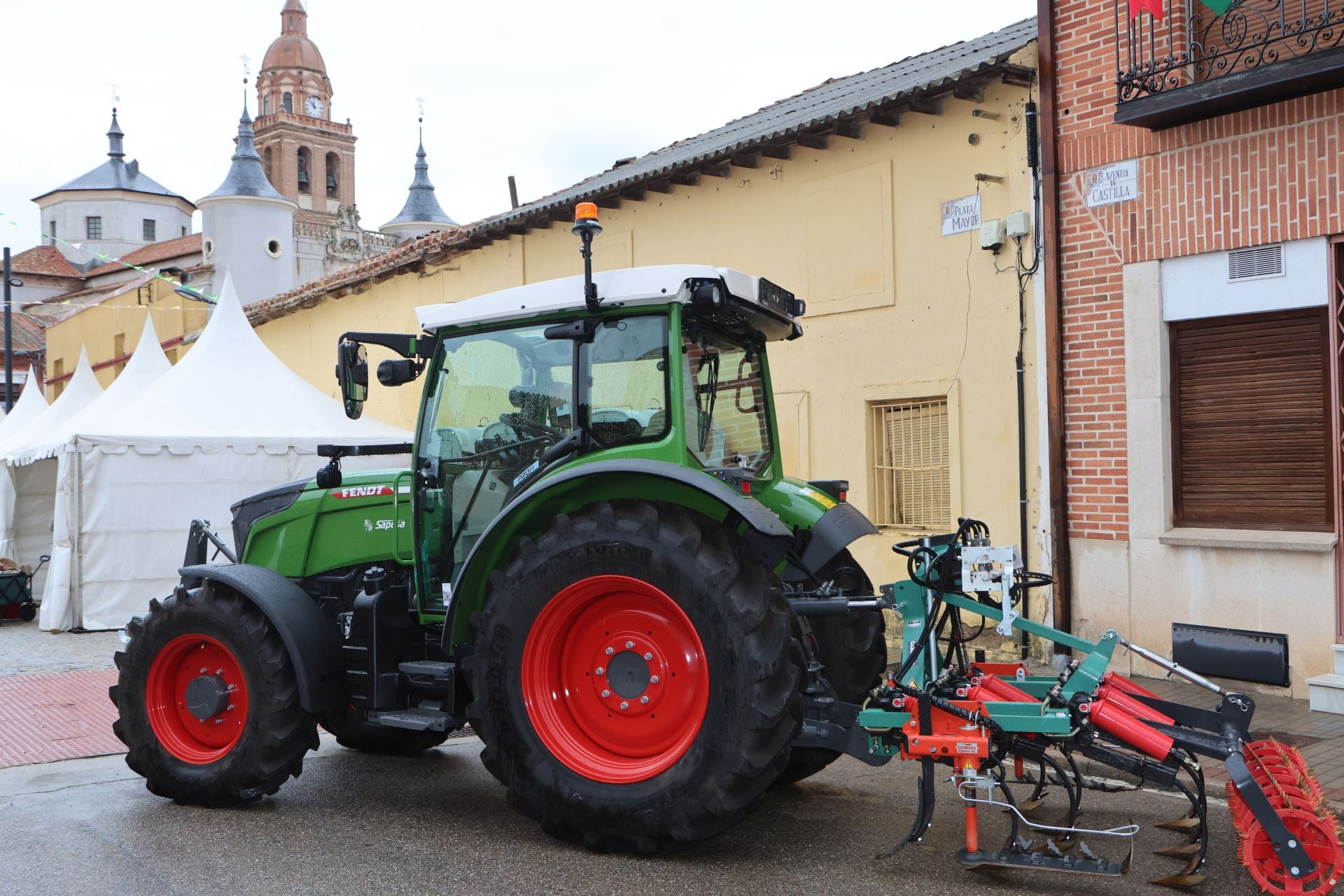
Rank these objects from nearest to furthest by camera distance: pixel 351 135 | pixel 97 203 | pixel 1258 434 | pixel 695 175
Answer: pixel 1258 434 < pixel 695 175 < pixel 97 203 < pixel 351 135

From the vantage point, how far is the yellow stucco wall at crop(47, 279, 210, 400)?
27.8m

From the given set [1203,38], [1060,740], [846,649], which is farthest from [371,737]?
[1203,38]

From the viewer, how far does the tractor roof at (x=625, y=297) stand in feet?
16.0

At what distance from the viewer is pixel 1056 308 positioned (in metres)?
8.85

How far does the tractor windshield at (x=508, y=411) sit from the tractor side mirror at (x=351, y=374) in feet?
1.02

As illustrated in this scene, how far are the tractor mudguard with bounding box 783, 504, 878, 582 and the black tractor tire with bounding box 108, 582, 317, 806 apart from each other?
2.30 m

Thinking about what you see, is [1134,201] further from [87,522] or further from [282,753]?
[87,522]

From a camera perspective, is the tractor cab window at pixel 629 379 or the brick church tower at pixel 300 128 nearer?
the tractor cab window at pixel 629 379

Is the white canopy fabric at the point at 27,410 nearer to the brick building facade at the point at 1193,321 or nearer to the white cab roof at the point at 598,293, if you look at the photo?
the white cab roof at the point at 598,293

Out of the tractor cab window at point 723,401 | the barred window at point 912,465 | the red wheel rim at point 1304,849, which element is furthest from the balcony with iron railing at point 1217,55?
the red wheel rim at point 1304,849

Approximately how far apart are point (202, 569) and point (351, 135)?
7333cm

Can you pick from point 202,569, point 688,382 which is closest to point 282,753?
point 202,569

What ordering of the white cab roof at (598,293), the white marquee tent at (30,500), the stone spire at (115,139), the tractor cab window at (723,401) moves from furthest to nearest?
the stone spire at (115,139), the white marquee tent at (30,500), the tractor cab window at (723,401), the white cab roof at (598,293)

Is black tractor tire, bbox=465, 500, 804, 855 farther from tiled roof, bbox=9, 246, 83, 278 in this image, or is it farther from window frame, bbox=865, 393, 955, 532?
tiled roof, bbox=9, 246, 83, 278
